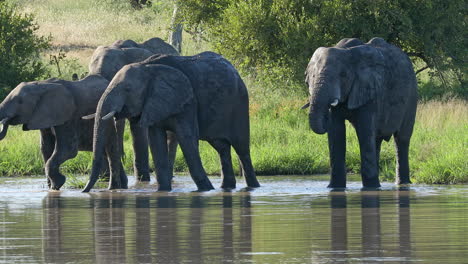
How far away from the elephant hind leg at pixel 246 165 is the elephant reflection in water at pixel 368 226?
2475mm

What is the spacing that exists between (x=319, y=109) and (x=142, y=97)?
2270 millimetres

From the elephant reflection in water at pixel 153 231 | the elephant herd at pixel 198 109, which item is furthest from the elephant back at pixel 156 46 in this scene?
the elephant reflection in water at pixel 153 231

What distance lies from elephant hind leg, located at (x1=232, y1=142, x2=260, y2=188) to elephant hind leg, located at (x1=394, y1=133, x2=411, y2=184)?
196cm

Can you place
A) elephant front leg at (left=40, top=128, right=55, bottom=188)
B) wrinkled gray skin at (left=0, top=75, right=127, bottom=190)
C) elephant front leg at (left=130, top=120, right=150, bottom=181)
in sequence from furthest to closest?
elephant front leg at (left=130, top=120, right=150, bottom=181) < elephant front leg at (left=40, top=128, right=55, bottom=188) < wrinkled gray skin at (left=0, top=75, right=127, bottom=190)

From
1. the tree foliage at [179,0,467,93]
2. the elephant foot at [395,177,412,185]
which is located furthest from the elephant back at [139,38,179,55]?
the tree foliage at [179,0,467,93]

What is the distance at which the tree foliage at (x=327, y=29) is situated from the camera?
30562mm

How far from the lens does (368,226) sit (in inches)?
428

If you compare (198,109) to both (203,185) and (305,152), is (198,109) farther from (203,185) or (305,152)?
(305,152)

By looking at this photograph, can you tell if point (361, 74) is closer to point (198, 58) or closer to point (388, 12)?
point (198, 58)

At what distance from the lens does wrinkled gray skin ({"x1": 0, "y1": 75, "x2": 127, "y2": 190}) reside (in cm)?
1708

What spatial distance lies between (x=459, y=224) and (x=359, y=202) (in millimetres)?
2907

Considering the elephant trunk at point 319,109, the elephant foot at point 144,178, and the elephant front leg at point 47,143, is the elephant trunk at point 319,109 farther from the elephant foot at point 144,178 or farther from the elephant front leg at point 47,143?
the elephant front leg at point 47,143

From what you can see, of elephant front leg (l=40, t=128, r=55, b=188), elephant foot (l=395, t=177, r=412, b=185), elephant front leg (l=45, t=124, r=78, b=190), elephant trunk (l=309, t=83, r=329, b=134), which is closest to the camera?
elephant trunk (l=309, t=83, r=329, b=134)

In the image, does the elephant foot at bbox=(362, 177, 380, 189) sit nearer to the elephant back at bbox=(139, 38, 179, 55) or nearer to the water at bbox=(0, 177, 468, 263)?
the water at bbox=(0, 177, 468, 263)
